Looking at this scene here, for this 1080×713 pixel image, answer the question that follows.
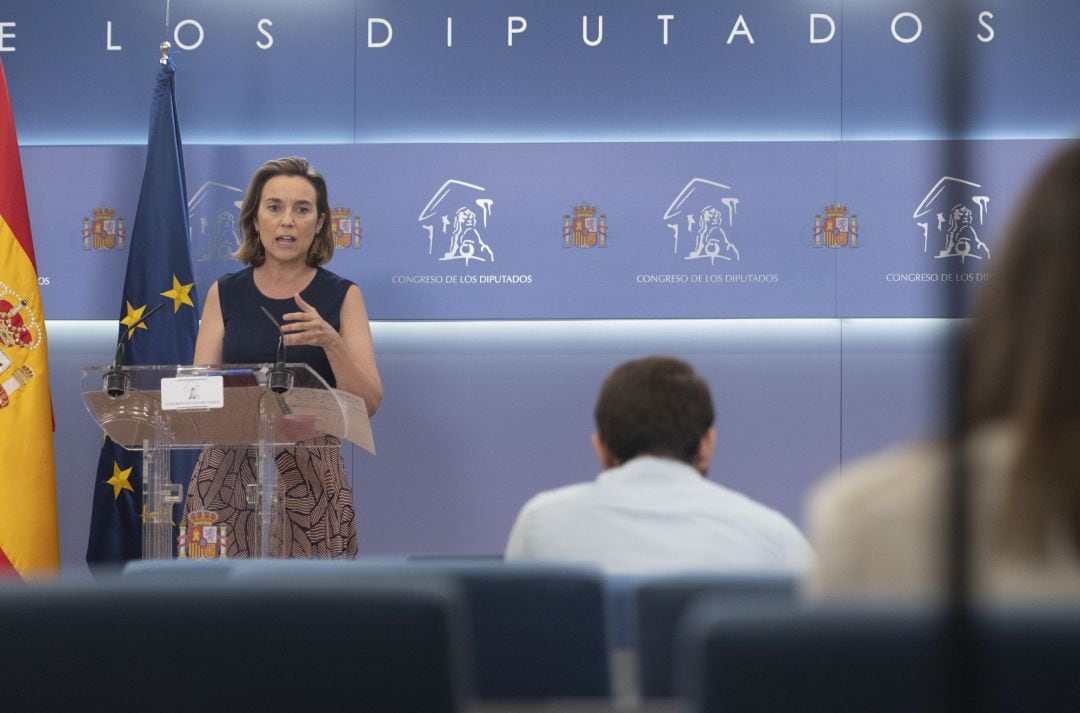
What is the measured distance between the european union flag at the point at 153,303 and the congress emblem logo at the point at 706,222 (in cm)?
220

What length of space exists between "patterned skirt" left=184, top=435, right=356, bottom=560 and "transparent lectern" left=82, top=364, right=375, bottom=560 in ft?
0.67

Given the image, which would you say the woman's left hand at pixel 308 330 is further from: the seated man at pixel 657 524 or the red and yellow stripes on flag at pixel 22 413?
the red and yellow stripes on flag at pixel 22 413

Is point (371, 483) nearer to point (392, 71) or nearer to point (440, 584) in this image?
point (392, 71)

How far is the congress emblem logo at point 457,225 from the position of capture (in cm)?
588

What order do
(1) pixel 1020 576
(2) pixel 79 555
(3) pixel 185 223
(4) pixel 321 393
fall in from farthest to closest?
(2) pixel 79 555 < (3) pixel 185 223 < (4) pixel 321 393 < (1) pixel 1020 576

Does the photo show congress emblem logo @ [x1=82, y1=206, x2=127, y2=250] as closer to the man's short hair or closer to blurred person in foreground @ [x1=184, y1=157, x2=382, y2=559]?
blurred person in foreground @ [x1=184, y1=157, x2=382, y2=559]

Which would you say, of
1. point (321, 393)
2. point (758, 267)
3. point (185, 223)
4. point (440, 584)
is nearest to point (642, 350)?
point (758, 267)

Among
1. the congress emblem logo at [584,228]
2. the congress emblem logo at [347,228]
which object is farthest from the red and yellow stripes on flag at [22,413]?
the congress emblem logo at [584,228]

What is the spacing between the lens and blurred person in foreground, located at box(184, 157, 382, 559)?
13.3 ft

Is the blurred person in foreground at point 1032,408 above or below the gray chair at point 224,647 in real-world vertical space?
above

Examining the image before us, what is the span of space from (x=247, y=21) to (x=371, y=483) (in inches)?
90.1

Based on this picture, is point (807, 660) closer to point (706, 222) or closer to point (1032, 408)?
point (1032, 408)

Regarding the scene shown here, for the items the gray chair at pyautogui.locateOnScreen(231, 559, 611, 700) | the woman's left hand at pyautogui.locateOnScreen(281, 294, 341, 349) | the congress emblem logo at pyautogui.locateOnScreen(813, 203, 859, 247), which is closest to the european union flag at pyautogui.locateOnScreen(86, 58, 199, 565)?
the woman's left hand at pyautogui.locateOnScreen(281, 294, 341, 349)

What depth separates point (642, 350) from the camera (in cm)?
602
